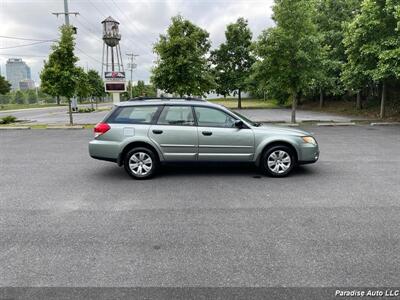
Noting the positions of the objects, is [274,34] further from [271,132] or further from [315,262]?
[315,262]

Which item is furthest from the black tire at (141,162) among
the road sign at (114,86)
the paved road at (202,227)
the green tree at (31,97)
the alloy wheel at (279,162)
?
the green tree at (31,97)

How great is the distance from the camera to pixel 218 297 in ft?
8.80

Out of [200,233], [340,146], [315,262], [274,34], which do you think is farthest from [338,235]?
[274,34]

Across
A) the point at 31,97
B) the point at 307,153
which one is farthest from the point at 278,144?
the point at 31,97

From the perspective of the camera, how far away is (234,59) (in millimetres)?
33844

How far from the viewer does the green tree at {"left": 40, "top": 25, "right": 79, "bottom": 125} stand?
54.1 ft

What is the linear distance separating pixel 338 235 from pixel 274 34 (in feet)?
43.9

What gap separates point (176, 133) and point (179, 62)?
11.4m

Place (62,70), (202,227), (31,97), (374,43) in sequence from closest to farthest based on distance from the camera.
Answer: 1. (202,227)
2. (374,43)
3. (62,70)
4. (31,97)

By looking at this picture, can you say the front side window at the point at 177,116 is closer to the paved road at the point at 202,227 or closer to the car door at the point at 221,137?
the car door at the point at 221,137

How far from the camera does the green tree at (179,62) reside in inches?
669

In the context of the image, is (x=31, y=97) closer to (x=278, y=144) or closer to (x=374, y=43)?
(x=374, y=43)

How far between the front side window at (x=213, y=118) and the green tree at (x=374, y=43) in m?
11.6

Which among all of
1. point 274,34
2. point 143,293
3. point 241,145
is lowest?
point 143,293
